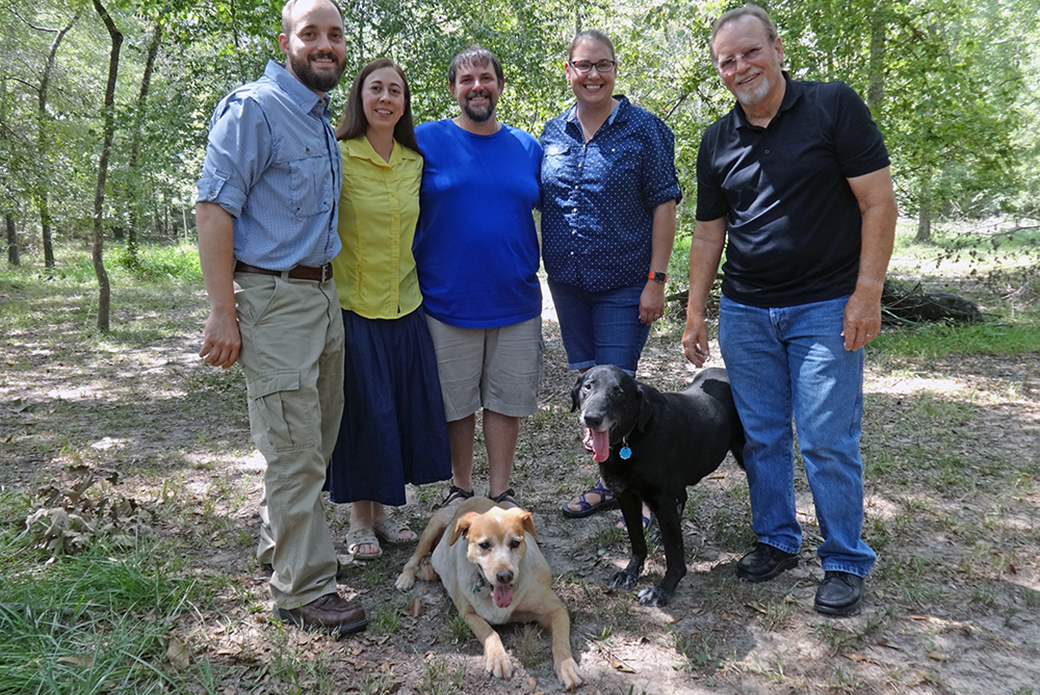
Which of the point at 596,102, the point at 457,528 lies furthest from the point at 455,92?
the point at 457,528

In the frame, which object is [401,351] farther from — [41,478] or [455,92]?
[41,478]

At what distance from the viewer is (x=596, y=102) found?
11.3 feet

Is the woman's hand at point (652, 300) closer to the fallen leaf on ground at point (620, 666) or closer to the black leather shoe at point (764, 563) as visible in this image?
the black leather shoe at point (764, 563)

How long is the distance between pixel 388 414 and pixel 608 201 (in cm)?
158

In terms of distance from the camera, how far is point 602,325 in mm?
3672

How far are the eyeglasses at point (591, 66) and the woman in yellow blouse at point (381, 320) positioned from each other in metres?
0.88

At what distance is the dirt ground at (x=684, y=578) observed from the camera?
2.48 m

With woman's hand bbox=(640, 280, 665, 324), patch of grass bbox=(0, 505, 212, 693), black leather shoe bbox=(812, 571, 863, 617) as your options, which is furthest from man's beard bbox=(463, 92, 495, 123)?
black leather shoe bbox=(812, 571, 863, 617)

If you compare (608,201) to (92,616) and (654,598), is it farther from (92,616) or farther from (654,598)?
(92,616)

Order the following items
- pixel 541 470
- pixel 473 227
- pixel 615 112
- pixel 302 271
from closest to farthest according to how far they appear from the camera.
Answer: pixel 302 271, pixel 473 227, pixel 615 112, pixel 541 470

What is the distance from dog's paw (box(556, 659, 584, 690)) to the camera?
2.42m

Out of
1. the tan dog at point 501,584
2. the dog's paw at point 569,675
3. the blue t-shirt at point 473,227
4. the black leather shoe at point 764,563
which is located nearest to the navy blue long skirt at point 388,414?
the blue t-shirt at point 473,227

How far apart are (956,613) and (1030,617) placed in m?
0.28

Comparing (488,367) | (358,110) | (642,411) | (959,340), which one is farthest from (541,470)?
(959,340)
